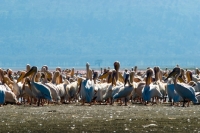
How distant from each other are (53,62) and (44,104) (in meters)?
142

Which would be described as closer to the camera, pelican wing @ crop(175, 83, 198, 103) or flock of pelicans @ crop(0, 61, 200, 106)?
pelican wing @ crop(175, 83, 198, 103)

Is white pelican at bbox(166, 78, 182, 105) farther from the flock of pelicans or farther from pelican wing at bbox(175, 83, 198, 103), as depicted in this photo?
pelican wing at bbox(175, 83, 198, 103)

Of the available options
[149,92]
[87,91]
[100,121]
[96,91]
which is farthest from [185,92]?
[100,121]

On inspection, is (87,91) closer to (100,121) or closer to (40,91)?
(40,91)

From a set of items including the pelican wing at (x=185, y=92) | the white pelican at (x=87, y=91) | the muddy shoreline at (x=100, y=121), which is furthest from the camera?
the white pelican at (x=87, y=91)

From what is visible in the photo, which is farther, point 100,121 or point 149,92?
point 149,92

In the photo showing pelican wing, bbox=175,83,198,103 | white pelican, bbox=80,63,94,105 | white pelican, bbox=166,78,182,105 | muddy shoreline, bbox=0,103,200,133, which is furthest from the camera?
white pelican, bbox=80,63,94,105

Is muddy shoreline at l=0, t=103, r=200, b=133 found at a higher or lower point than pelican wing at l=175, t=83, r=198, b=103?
lower

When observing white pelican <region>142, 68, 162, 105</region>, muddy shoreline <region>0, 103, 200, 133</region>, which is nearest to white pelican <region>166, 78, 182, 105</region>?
Answer: white pelican <region>142, 68, 162, 105</region>

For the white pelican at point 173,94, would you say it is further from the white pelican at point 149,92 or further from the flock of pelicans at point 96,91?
the white pelican at point 149,92

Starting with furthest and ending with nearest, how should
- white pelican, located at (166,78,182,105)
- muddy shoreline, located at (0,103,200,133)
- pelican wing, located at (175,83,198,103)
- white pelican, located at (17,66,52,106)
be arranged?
white pelican, located at (166,78,182,105), white pelican, located at (17,66,52,106), pelican wing, located at (175,83,198,103), muddy shoreline, located at (0,103,200,133)

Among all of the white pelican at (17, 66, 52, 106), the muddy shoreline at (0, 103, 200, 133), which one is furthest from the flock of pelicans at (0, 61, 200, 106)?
the muddy shoreline at (0, 103, 200, 133)

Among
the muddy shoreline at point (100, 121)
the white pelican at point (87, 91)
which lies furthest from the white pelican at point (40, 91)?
the muddy shoreline at point (100, 121)

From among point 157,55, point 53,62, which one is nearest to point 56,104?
point 53,62
